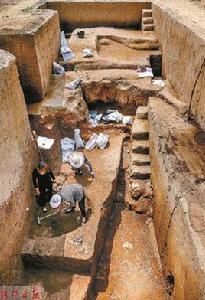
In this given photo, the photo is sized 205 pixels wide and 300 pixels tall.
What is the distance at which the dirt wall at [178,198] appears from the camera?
403 centimetres

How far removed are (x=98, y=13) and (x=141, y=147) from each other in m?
5.59

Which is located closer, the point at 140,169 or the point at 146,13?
the point at 140,169

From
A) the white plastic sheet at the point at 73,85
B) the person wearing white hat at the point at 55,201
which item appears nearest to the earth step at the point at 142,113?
the white plastic sheet at the point at 73,85

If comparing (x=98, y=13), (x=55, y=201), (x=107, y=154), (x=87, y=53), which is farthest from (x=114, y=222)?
(x=98, y=13)

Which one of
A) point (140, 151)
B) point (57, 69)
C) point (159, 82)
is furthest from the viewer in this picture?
point (57, 69)

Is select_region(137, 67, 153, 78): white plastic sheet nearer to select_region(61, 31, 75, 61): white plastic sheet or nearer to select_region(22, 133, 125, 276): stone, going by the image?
select_region(61, 31, 75, 61): white plastic sheet

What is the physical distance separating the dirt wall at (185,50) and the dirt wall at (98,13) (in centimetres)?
130

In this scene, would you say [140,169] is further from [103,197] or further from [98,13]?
[98,13]

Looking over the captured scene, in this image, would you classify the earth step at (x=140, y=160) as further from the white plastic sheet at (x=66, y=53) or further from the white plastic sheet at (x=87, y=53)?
the white plastic sheet at (x=66, y=53)


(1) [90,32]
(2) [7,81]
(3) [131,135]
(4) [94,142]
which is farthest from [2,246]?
(1) [90,32]

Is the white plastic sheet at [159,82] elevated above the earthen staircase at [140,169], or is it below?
above

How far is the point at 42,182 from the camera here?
5.82 meters

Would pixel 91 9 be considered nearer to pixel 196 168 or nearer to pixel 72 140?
pixel 72 140

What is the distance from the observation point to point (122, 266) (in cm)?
565
